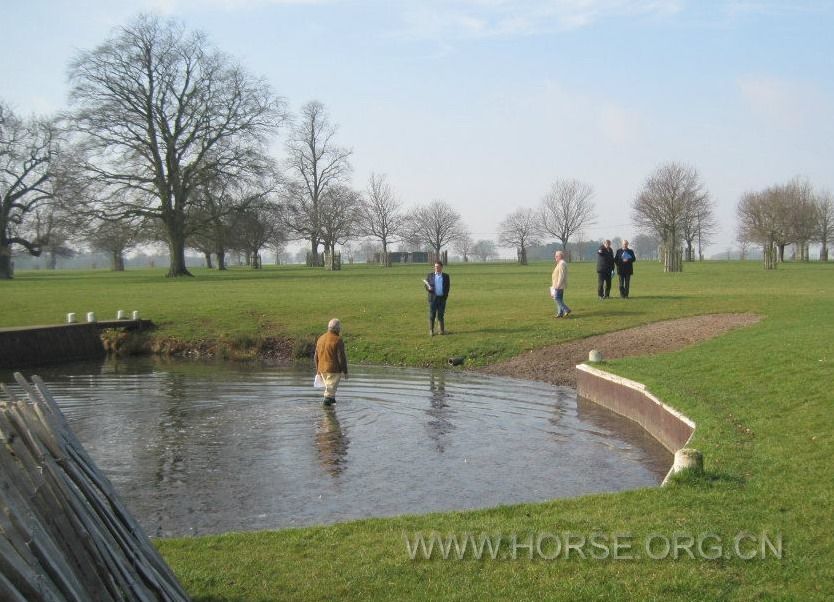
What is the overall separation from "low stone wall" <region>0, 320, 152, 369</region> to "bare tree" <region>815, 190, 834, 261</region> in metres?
74.4

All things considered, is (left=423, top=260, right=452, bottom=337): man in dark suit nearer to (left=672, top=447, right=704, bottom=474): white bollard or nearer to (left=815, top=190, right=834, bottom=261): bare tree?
(left=672, top=447, right=704, bottom=474): white bollard

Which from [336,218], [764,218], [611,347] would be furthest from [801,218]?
[611,347]

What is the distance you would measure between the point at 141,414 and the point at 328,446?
191 inches

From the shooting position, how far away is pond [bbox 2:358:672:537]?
960cm

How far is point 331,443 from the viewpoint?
12.7 metres

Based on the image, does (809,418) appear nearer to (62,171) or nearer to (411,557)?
(411,557)

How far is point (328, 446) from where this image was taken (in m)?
12.5

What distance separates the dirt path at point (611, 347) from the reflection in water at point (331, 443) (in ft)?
22.2

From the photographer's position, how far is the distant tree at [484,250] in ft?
485

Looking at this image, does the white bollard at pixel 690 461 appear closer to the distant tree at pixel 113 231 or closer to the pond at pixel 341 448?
the pond at pixel 341 448

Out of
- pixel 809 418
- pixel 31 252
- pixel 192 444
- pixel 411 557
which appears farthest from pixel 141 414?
pixel 31 252

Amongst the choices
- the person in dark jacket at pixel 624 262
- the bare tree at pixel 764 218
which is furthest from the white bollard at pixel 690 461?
the bare tree at pixel 764 218

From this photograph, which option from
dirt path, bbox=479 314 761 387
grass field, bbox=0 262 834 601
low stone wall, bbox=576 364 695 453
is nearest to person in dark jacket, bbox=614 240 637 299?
dirt path, bbox=479 314 761 387

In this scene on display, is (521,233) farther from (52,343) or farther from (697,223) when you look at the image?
(52,343)
